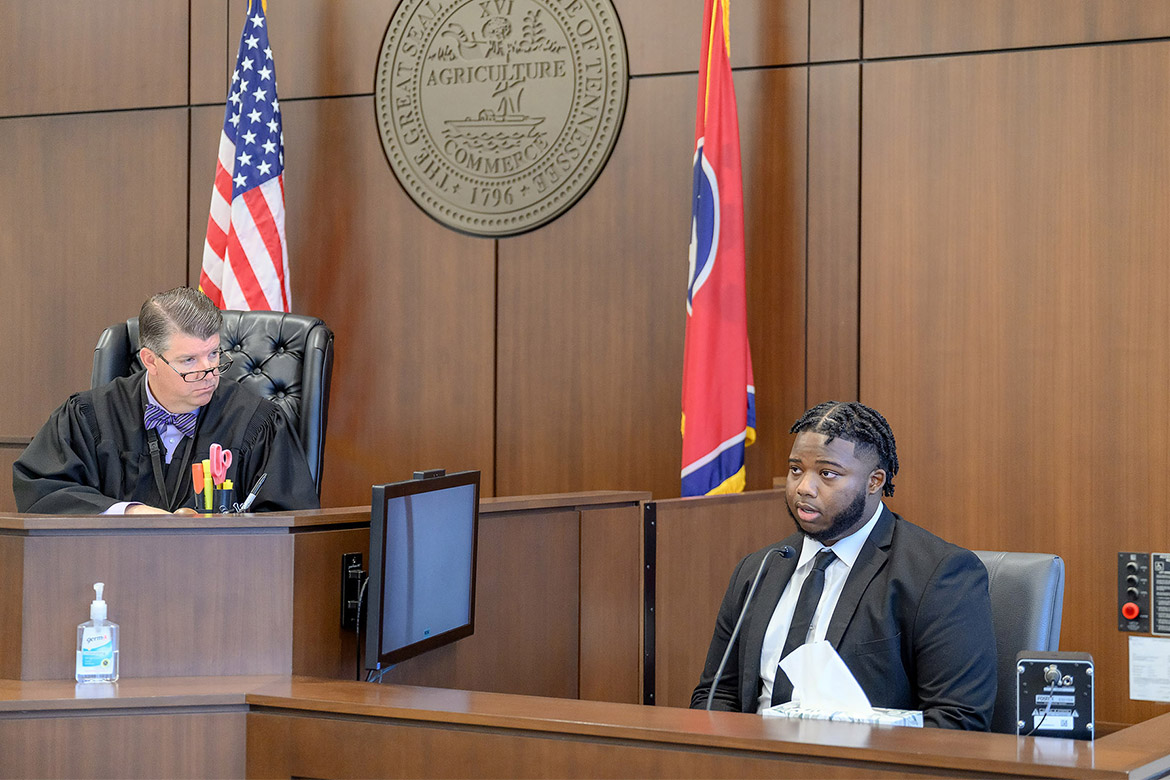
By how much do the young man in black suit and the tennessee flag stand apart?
4.51ft

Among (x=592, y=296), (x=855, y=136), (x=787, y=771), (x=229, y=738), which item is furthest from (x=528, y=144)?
(x=787, y=771)

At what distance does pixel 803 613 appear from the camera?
7.66 ft

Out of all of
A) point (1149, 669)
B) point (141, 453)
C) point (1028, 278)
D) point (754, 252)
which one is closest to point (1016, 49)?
point (1028, 278)

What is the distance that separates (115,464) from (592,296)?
1949 mm

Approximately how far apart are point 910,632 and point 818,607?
17 centimetres

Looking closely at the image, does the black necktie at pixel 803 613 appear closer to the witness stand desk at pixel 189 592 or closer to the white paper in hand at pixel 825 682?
the white paper in hand at pixel 825 682

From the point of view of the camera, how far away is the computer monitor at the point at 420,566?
7.09 feet

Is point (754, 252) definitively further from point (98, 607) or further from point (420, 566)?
point (98, 607)

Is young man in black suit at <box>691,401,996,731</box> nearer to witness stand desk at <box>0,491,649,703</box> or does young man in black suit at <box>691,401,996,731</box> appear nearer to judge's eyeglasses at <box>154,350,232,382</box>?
witness stand desk at <box>0,491,649,703</box>

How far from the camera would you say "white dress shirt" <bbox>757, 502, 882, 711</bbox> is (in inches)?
91.5

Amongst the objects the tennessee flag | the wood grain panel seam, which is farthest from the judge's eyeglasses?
the wood grain panel seam

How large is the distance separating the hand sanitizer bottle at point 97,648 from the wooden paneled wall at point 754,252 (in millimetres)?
2483

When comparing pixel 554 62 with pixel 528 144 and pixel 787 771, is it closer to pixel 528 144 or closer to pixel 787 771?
pixel 528 144

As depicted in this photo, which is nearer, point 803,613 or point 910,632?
point 910,632
